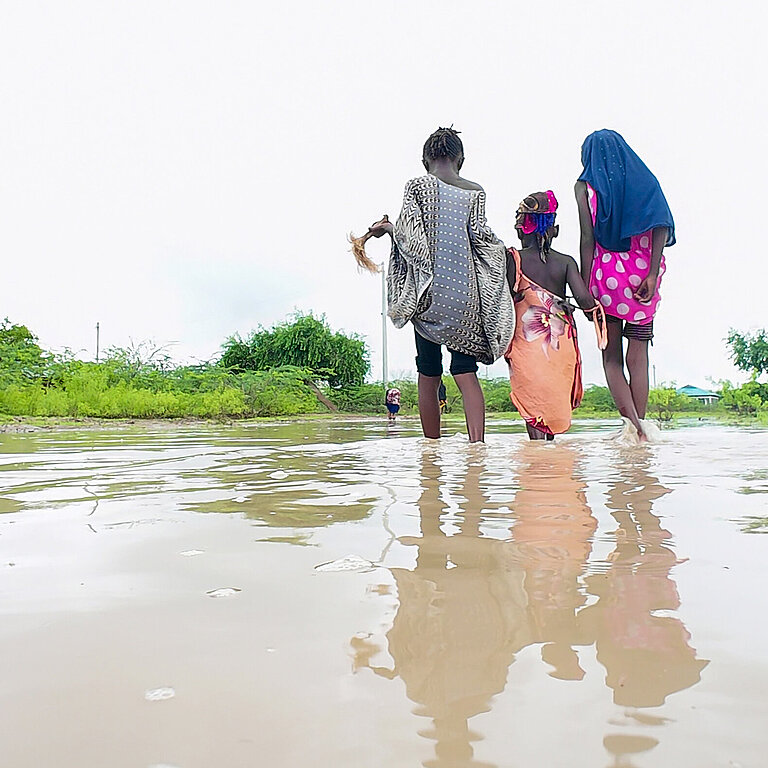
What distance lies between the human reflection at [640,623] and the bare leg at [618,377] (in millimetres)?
2925

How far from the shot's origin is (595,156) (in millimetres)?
4562

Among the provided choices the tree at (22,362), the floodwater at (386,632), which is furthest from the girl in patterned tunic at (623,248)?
the tree at (22,362)

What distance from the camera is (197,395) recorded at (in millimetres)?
11016

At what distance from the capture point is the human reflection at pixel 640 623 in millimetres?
790

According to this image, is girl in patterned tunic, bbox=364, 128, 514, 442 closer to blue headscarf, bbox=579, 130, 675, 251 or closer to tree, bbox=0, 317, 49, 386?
blue headscarf, bbox=579, 130, 675, 251

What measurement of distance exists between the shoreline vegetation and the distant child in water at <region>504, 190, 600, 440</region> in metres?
4.79

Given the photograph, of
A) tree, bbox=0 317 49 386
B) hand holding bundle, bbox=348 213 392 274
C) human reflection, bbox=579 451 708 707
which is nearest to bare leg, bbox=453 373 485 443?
hand holding bundle, bbox=348 213 392 274

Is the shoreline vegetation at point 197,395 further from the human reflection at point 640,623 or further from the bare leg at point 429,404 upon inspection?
the human reflection at point 640,623

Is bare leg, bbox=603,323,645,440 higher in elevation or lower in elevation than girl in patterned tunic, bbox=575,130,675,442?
lower

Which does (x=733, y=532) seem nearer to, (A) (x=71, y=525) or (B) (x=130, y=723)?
(B) (x=130, y=723)

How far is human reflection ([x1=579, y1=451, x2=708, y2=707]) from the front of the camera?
790 mm

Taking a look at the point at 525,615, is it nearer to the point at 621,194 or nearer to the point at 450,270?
the point at 450,270

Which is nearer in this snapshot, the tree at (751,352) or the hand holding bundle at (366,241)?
the hand holding bundle at (366,241)

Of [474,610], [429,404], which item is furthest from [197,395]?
[474,610]
